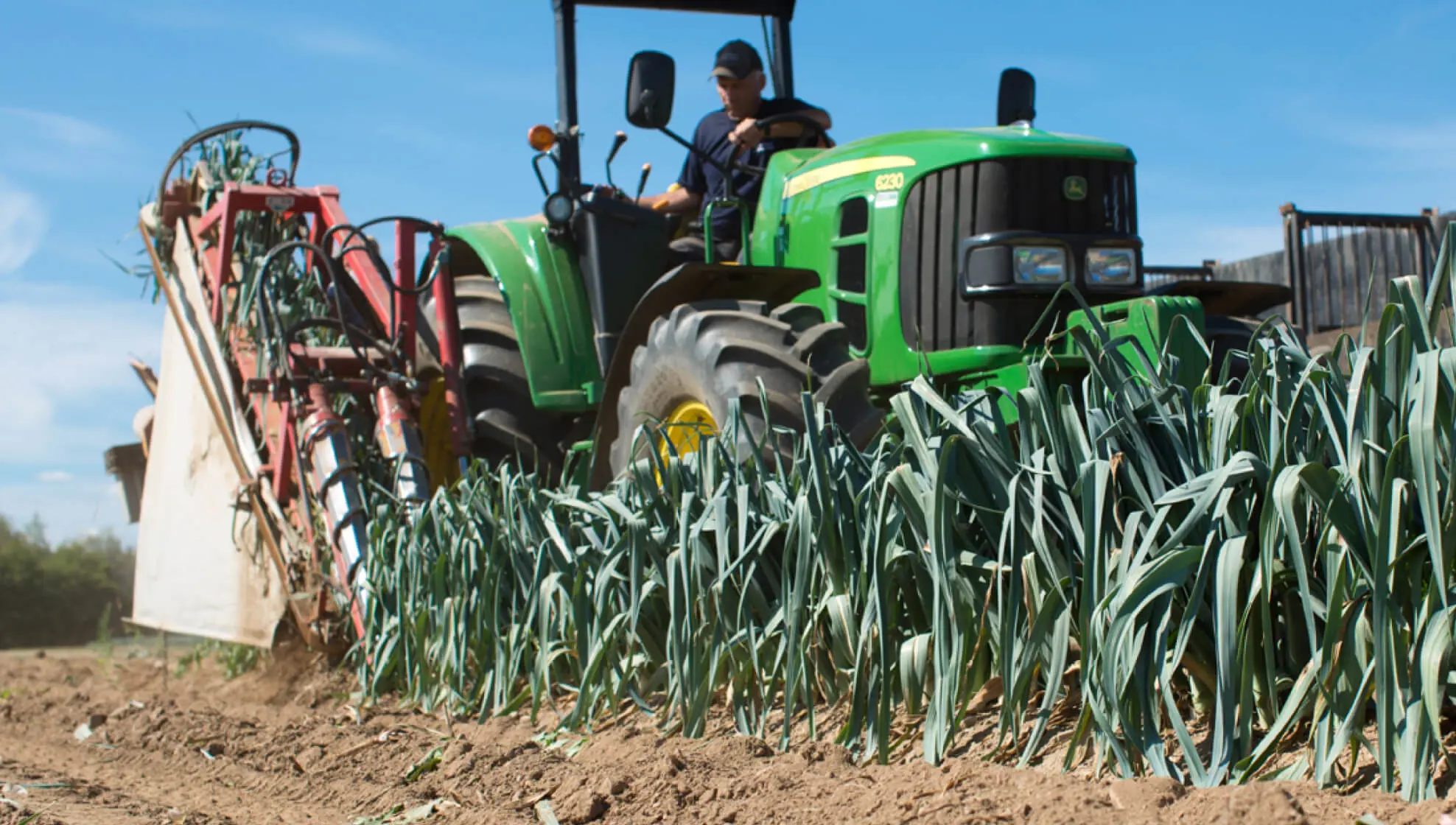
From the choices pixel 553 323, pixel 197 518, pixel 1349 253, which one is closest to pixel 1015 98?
pixel 553 323

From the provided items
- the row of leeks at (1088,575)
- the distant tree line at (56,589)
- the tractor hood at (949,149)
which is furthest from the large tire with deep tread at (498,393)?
the distant tree line at (56,589)

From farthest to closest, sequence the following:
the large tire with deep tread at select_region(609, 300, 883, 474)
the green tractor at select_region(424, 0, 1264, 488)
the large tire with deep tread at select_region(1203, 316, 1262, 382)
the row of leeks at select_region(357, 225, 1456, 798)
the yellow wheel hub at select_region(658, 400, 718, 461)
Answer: the large tire with deep tread at select_region(1203, 316, 1262, 382) < the yellow wheel hub at select_region(658, 400, 718, 461) < the green tractor at select_region(424, 0, 1264, 488) < the large tire with deep tread at select_region(609, 300, 883, 474) < the row of leeks at select_region(357, 225, 1456, 798)

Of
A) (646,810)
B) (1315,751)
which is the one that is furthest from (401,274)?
(1315,751)

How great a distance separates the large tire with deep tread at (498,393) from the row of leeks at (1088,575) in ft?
7.02

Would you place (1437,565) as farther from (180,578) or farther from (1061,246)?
(180,578)

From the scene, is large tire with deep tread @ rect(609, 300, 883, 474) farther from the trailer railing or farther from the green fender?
the trailer railing

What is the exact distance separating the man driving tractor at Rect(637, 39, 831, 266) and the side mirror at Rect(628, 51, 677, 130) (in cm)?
46

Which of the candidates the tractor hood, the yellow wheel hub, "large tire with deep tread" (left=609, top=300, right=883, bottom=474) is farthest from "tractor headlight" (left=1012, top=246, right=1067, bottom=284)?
the yellow wheel hub

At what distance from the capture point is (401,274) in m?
5.82

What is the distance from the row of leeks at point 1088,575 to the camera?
222 centimetres

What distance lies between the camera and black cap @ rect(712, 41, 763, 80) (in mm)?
5781

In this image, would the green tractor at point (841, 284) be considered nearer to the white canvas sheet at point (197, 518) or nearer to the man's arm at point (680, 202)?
the man's arm at point (680, 202)

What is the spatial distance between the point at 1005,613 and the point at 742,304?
2316mm

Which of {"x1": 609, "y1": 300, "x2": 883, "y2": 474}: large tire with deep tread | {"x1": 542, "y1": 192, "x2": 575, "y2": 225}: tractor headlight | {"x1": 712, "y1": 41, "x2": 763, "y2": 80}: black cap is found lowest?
{"x1": 609, "y1": 300, "x2": 883, "y2": 474}: large tire with deep tread
